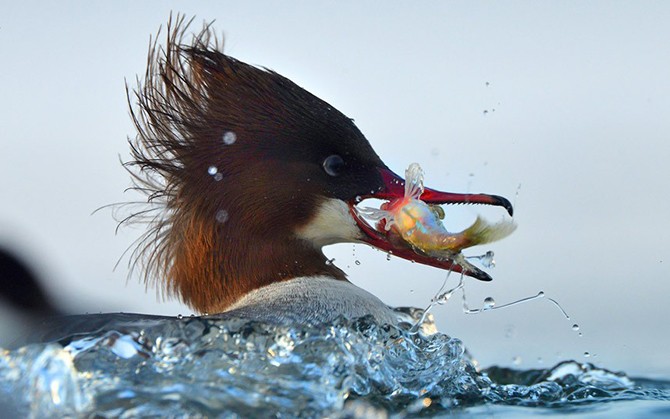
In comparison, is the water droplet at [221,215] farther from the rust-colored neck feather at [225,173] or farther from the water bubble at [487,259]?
the water bubble at [487,259]

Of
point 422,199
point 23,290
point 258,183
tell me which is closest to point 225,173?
point 258,183

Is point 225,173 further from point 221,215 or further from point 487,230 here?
point 487,230

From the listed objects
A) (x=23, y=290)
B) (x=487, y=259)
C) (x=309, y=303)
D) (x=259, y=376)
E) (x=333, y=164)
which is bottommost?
(x=259, y=376)

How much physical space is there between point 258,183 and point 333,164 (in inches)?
13.3

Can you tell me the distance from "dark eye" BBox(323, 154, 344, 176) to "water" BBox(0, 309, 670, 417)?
27.0 inches

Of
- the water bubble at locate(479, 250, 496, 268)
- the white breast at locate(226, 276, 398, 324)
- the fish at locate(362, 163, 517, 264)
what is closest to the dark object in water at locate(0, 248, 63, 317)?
the white breast at locate(226, 276, 398, 324)

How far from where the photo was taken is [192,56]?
4.13 metres

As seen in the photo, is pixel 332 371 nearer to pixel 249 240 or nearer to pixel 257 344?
pixel 257 344

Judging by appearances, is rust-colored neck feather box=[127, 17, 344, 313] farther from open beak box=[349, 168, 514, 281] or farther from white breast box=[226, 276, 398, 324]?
open beak box=[349, 168, 514, 281]

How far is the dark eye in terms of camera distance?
4.02m

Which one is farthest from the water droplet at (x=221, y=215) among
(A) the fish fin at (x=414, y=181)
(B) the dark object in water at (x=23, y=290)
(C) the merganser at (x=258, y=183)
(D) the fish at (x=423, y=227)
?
(B) the dark object in water at (x=23, y=290)

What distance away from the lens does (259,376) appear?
2.99m

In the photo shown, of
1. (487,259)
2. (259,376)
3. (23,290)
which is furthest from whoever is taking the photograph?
(23,290)

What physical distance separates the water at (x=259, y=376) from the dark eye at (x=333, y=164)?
0.69 m
